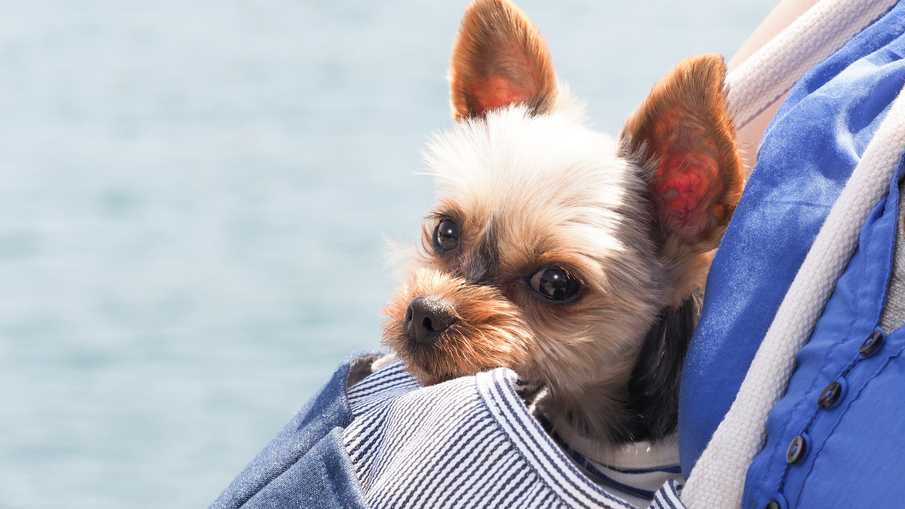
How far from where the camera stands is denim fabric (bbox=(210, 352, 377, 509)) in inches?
31.4

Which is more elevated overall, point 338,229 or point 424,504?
point 338,229

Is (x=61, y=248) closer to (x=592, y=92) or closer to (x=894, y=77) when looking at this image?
(x=592, y=92)

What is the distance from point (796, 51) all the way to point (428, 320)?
1.66ft

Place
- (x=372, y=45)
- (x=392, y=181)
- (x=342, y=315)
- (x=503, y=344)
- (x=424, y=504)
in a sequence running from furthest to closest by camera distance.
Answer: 1. (x=372, y=45)
2. (x=392, y=181)
3. (x=342, y=315)
4. (x=503, y=344)
5. (x=424, y=504)

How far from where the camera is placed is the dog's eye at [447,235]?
104 cm

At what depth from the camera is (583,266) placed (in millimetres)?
934

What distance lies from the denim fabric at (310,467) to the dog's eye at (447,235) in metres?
0.17

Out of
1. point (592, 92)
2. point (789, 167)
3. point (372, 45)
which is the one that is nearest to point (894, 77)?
point (789, 167)

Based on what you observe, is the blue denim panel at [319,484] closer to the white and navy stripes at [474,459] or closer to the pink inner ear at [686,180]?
the white and navy stripes at [474,459]

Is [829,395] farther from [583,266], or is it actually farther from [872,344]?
[583,266]

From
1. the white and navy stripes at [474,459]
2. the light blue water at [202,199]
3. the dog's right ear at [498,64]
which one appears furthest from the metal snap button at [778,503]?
the light blue water at [202,199]

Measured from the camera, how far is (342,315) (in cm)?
394

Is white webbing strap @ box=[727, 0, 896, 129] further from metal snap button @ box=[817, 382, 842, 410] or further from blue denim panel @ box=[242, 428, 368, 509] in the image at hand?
blue denim panel @ box=[242, 428, 368, 509]

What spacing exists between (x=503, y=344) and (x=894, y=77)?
454 mm
